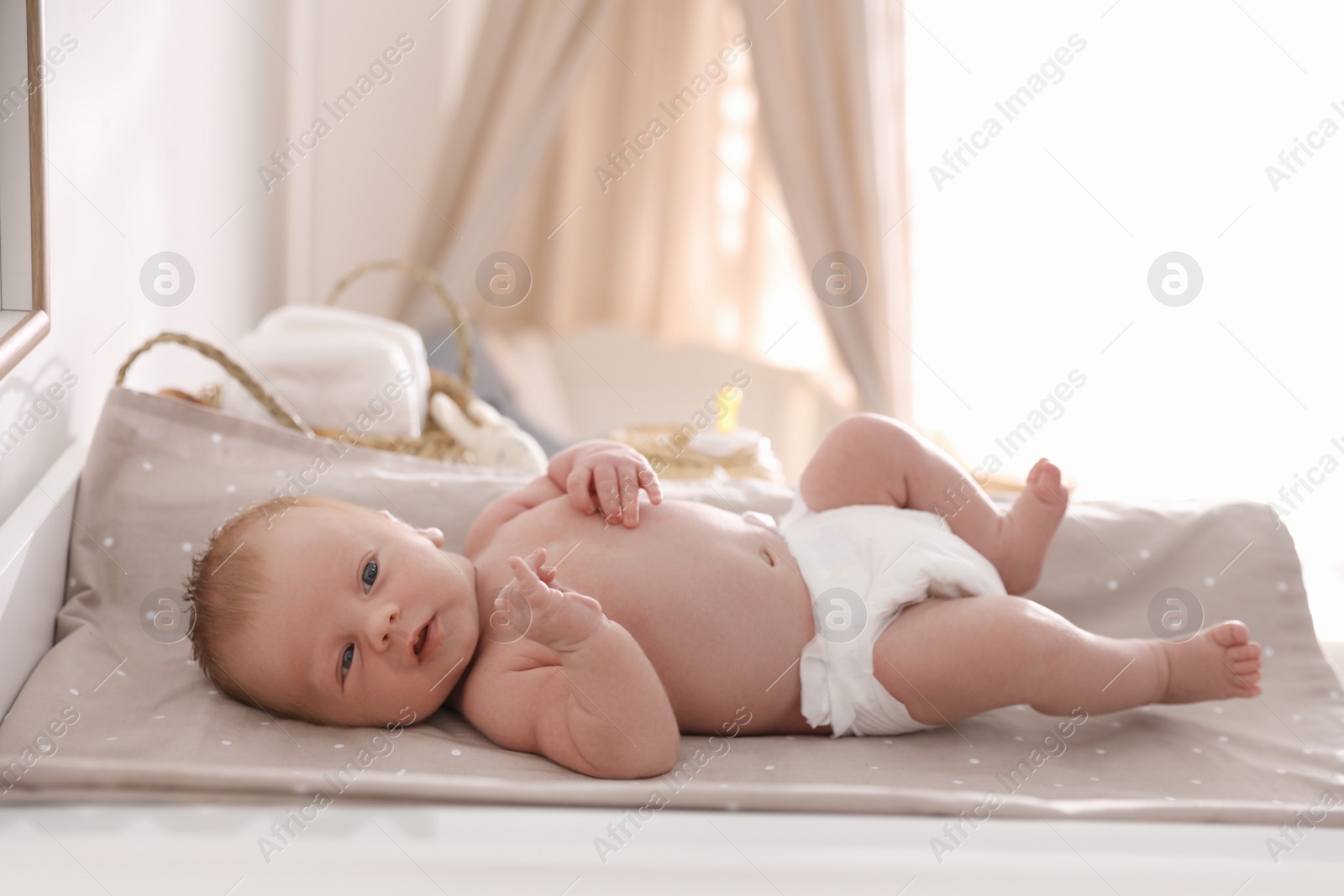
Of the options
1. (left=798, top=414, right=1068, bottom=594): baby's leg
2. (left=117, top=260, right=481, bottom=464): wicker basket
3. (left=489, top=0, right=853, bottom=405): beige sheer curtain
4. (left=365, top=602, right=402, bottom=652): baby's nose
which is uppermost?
(left=489, top=0, right=853, bottom=405): beige sheer curtain

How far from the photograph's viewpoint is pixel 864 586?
124 centimetres

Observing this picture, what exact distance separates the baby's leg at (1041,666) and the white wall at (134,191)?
39.1 inches

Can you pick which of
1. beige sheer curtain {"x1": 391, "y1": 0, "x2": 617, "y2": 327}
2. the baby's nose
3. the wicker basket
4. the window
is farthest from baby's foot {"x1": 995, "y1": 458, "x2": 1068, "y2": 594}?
beige sheer curtain {"x1": 391, "y1": 0, "x2": 617, "y2": 327}

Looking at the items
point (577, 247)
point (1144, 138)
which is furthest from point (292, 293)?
point (1144, 138)

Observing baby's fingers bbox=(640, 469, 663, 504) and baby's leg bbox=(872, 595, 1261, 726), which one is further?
baby's fingers bbox=(640, 469, 663, 504)

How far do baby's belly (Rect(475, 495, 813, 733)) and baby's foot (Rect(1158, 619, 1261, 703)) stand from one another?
1.30ft

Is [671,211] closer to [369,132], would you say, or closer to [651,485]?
[369,132]

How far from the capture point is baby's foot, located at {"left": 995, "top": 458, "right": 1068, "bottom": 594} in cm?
132

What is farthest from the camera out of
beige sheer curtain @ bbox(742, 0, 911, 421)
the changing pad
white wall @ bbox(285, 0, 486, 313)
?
white wall @ bbox(285, 0, 486, 313)

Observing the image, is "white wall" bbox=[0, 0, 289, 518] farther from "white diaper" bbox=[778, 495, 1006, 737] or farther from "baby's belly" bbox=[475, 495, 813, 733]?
"white diaper" bbox=[778, 495, 1006, 737]

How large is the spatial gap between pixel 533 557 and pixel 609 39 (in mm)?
2825

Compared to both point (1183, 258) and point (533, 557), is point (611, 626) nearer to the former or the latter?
point (533, 557)

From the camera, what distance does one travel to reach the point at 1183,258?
2.96 m

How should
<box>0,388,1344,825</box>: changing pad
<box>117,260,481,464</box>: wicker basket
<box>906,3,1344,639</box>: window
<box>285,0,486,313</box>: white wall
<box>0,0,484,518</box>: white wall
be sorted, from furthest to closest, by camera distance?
<box>285,0,486,313</box>: white wall < <box>906,3,1344,639</box>: window < <box>117,260,481,464</box>: wicker basket < <box>0,0,484,518</box>: white wall < <box>0,388,1344,825</box>: changing pad
